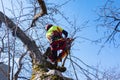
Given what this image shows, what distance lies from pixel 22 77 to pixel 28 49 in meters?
3.53

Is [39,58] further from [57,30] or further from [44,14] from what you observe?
[44,14]

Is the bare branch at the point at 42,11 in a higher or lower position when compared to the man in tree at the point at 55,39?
higher

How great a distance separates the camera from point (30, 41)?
240 inches

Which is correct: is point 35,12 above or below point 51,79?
above

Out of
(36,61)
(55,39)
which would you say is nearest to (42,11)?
(55,39)

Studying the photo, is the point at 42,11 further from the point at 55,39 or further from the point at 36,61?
the point at 36,61

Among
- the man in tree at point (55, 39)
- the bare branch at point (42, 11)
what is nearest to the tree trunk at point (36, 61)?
the man in tree at point (55, 39)

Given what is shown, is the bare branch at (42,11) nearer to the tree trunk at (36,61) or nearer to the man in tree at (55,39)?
the man in tree at (55,39)

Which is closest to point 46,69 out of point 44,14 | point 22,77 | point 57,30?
point 57,30

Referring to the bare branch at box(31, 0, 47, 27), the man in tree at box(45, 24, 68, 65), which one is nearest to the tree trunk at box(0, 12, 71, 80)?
the man in tree at box(45, 24, 68, 65)

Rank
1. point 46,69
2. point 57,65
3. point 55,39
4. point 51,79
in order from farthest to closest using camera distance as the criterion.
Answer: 1. point 55,39
2. point 57,65
3. point 46,69
4. point 51,79

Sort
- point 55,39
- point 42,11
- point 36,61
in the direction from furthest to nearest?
point 42,11
point 55,39
point 36,61

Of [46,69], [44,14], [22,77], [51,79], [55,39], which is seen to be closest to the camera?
[51,79]

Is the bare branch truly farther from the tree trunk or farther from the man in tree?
the tree trunk
